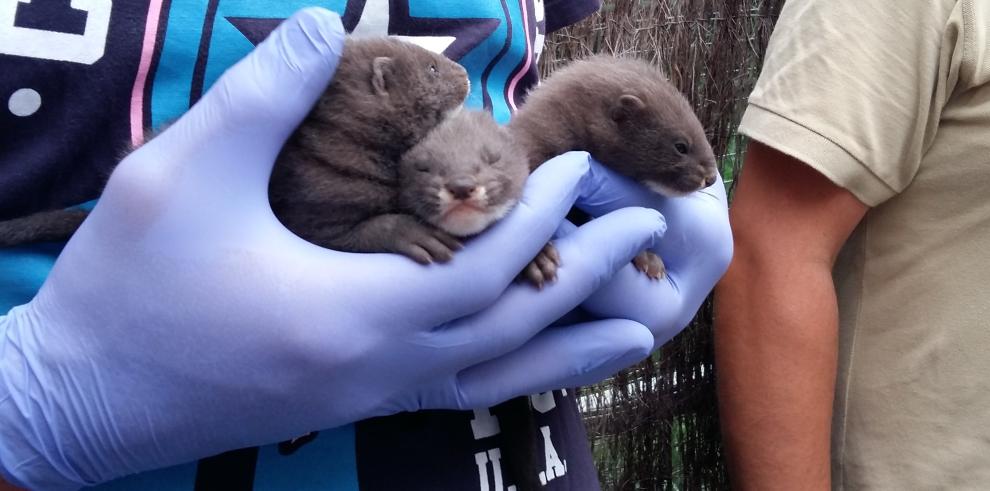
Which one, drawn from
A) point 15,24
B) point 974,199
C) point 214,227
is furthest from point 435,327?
point 974,199

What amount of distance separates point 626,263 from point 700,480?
247 centimetres

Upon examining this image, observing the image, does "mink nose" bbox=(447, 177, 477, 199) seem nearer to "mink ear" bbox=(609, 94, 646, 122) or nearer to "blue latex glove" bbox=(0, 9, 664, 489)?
"blue latex glove" bbox=(0, 9, 664, 489)

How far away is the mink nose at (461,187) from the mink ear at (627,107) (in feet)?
1.75

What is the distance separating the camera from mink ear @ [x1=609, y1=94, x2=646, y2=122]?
4.78 feet

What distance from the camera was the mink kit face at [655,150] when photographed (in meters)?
1.46

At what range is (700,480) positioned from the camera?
3.36 metres

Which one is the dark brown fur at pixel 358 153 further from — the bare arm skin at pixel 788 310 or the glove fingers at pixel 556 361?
the bare arm skin at pixel 788 310

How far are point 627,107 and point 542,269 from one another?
47 centimetres

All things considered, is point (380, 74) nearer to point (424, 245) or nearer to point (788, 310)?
point (424, 245)

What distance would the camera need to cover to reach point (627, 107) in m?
1.47

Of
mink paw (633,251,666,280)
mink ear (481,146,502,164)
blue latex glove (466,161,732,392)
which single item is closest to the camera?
mink ear (481,146,502,164)

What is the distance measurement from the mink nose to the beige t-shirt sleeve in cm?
117

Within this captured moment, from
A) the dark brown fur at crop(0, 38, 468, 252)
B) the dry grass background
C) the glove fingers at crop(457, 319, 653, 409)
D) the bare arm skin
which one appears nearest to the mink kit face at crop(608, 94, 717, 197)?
the glove fingers at crop(457, 319, 653, 409)

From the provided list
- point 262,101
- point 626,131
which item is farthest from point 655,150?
point 262,101
